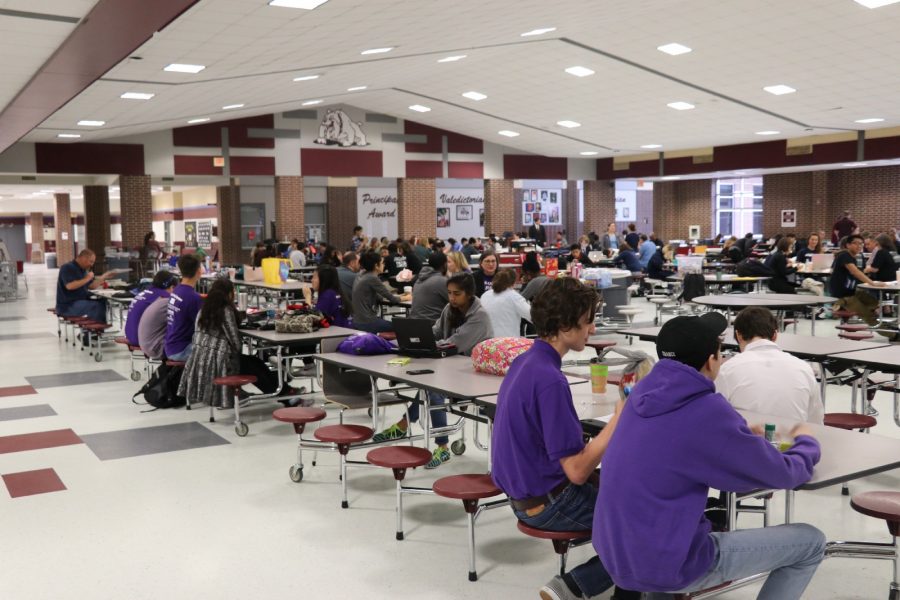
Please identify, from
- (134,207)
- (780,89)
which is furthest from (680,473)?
(134,207)

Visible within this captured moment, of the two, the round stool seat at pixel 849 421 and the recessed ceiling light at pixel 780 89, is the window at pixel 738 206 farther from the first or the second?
the round stool seat at pixel 849 421

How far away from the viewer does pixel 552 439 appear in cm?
287

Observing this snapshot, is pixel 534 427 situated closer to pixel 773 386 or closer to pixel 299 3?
pixel 773 386

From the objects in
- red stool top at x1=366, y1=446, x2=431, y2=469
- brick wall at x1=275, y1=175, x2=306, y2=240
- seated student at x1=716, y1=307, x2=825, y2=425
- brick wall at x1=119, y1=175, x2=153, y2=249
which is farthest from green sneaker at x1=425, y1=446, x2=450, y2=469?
brick wall at x1=275, y1=175, x2=306, y2=240

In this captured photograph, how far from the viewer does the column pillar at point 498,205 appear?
24797 mm

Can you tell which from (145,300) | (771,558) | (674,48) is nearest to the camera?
(771,558)

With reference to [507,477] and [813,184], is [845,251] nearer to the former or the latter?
[507,477]

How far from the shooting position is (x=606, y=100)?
17.2 metres

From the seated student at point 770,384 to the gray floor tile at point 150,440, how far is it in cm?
390

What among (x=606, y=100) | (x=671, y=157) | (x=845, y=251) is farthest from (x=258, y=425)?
(x=671, y=157)

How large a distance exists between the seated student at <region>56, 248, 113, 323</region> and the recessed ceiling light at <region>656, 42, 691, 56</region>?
902 cm

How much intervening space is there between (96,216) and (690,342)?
69.6 feet

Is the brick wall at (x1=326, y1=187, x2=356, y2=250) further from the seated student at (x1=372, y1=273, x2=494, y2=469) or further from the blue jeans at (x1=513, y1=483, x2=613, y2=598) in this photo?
the blue jeans at (x1=513, y1=483, x2=613, y2=598)

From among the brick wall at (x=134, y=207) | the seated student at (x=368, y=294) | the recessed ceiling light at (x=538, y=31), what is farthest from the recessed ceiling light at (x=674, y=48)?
the brick wall at (x=134, y=207)
